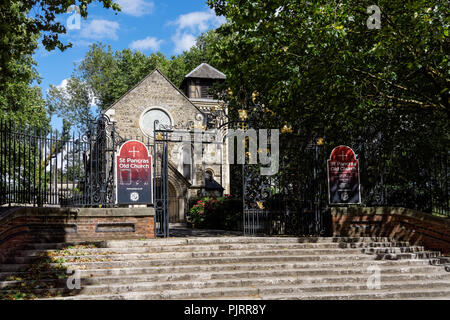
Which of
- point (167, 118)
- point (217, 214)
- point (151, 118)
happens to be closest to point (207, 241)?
point (217, 214)

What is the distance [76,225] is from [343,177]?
6973 mm

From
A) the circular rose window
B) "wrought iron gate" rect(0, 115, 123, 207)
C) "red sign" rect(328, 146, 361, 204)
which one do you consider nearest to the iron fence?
"wrought iron gate" rect(0, 115, 123, 207)

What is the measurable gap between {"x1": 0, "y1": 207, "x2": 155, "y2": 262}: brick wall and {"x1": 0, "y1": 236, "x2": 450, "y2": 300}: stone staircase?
1.61 feet

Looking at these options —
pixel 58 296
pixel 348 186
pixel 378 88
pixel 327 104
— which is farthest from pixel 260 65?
pixel 58 296

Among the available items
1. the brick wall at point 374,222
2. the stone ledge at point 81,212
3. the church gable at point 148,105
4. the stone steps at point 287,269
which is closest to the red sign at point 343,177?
the brick wall at point 374,222

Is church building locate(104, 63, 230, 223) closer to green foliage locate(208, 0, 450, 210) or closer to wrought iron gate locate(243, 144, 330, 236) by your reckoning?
wrought iron gate locate(243, 144, 330, 236)

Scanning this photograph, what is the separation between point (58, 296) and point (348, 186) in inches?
298

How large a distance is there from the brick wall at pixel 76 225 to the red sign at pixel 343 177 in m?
4.82

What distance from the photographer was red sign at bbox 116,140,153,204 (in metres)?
10.3

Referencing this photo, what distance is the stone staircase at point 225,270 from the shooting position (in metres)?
7.16

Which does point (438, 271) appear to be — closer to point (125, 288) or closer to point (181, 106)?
point (125, 288)

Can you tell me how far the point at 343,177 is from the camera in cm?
1102

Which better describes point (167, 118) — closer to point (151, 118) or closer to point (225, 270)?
point (151, 118)

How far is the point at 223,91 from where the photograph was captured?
16250 mm
